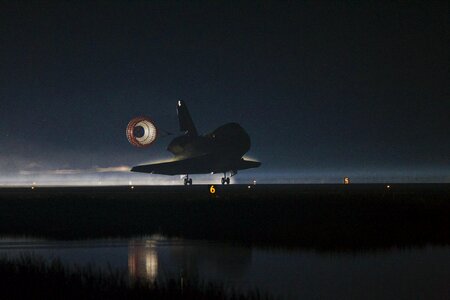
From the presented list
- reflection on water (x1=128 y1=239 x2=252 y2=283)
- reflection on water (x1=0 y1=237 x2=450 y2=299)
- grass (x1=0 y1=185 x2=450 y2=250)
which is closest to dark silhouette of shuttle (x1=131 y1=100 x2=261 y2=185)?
grass (x1=0 y1=185 x2=450 y2=250)

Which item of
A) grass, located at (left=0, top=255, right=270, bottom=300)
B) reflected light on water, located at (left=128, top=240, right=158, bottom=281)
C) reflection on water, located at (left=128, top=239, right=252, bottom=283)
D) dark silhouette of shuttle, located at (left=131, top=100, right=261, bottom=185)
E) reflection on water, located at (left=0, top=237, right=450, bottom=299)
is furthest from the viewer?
dark silhouette of shuttle, located at (left=131, top=100, right=261, bottom=185)

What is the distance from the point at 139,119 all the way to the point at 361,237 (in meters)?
77.6

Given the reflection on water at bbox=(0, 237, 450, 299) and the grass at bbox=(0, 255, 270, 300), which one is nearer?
the grass at bbox=(0, 255, 270, 300)

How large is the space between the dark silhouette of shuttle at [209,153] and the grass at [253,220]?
6043cm

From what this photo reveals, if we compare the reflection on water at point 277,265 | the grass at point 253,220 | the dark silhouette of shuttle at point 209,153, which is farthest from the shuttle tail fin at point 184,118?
the reflection on water at point 277,265

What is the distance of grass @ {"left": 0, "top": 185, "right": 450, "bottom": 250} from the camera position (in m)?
33.9

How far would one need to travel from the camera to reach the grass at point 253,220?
3391cm

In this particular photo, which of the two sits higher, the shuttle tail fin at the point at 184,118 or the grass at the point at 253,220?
the shuttle tail fin at the point at 184,118

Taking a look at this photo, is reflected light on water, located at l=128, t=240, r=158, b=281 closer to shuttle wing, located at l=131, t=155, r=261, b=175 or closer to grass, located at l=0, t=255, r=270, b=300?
grass, located at l=0, t=255, r=270, b=300

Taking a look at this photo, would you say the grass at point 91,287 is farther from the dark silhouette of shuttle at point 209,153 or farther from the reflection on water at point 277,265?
the dark silhouette of shuttle at point 209,153

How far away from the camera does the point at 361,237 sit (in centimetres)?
3378

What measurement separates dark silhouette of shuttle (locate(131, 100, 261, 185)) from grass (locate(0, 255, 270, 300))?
3565 inches

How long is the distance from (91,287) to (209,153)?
103 meters

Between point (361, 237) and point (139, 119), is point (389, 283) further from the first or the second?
point (139, 119)
